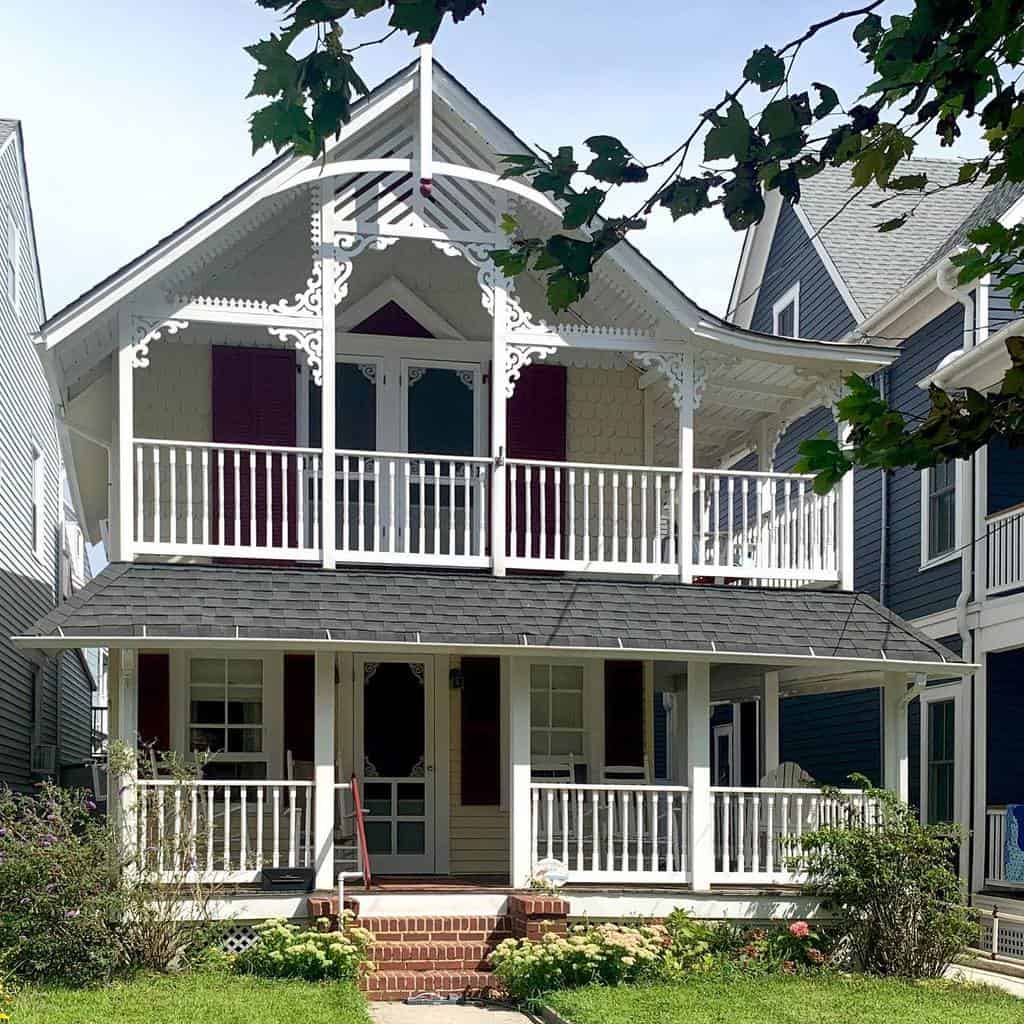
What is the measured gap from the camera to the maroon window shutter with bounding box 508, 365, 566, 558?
16609mm

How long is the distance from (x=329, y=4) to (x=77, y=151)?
1022 cm

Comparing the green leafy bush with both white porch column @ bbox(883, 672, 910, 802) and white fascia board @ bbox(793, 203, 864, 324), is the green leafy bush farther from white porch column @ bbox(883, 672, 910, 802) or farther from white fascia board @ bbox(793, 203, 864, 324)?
white fascia board @ bbox(793, 203, 864, 324)

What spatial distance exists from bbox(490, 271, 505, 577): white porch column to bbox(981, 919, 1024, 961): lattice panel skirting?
20.0ft

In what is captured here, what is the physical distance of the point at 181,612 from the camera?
13.1 m

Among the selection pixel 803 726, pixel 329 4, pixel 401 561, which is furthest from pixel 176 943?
pixel 803 726

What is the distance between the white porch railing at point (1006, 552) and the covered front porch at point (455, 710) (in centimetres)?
229

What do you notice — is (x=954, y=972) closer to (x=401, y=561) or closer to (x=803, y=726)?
(x=401, y=561)

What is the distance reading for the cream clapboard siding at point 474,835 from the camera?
1579 cm

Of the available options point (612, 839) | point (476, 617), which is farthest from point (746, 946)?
point (476, 617)

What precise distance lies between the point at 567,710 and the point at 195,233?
619 cm

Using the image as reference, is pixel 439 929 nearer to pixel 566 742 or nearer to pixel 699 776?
pixel 699 776

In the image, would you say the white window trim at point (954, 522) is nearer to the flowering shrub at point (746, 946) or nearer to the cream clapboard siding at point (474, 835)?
the flowering shrub at point (746, 946)

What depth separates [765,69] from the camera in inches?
158

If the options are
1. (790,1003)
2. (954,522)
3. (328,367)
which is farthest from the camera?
(954,522)
